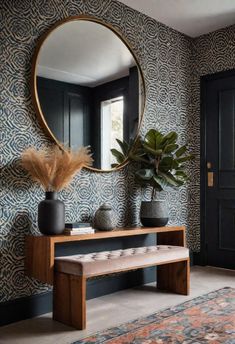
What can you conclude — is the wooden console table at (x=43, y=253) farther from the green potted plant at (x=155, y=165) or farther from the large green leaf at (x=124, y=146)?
the large green leaf at (x=124, y=146)

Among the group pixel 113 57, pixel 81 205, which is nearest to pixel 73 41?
pixel 113 57

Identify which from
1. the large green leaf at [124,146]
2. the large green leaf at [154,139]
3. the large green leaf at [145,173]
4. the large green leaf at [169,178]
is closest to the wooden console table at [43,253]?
the large green leaf at [145,173]

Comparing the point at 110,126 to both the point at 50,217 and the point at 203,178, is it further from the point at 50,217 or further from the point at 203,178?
the point at 203,178

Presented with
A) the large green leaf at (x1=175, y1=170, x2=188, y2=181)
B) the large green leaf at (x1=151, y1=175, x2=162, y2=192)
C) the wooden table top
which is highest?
the large green leaf at (x1=175, y1=170, x2=188, y2=181)

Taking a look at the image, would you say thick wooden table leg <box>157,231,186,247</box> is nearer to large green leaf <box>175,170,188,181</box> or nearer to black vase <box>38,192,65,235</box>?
large green leaf <box>175,170,188,181</box>

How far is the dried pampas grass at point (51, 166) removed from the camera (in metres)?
2.66

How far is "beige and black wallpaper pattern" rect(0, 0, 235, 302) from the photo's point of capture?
8.96 ft

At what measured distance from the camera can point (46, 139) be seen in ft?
9.86

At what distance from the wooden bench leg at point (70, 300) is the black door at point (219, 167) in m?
2.20

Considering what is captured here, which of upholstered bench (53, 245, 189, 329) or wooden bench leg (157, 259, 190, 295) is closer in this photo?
upholstered bench (53, 245, 189, 329)

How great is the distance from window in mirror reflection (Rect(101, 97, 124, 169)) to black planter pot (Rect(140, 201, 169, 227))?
515 millimetres

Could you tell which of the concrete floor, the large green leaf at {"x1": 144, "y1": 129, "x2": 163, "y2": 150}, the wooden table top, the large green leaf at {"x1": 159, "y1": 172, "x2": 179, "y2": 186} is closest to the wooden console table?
the wooden table top

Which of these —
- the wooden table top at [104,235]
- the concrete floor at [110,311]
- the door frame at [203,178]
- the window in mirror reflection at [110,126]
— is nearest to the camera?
the concrete floor at [110,311]

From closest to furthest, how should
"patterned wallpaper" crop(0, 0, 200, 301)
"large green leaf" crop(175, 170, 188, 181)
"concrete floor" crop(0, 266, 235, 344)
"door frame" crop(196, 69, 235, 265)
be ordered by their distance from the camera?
"concrete floor" crop(0, 266, 235, 344)
"patterned wallpaper" crop(0, 0, 200, 301)
"large green leaf" crop(175, 170, 188, 181)
"door frame" crop(196, 69, 235, 265)
